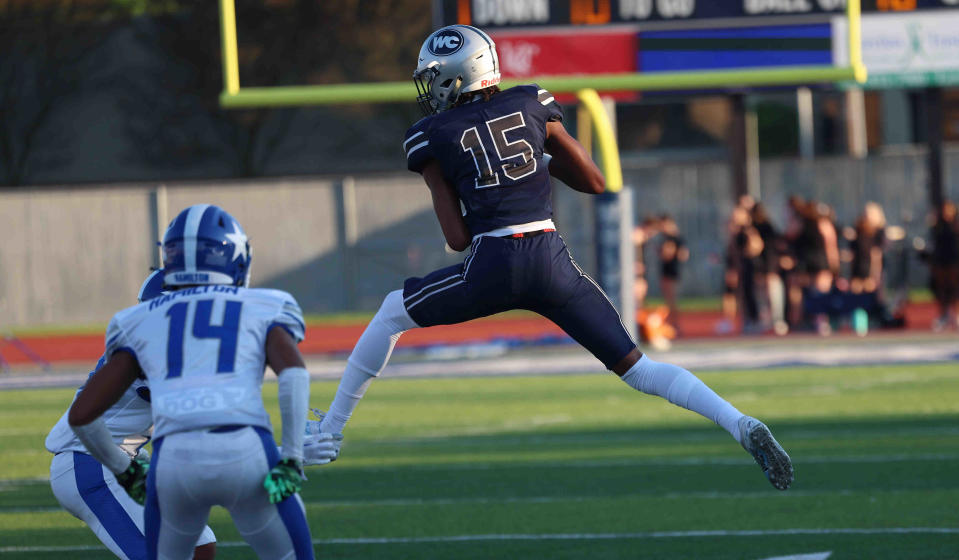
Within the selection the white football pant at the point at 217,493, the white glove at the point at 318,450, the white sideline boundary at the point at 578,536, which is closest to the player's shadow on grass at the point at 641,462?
the white sideline boundary at the point at 578,536

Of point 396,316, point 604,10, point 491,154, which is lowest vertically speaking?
point 396,316

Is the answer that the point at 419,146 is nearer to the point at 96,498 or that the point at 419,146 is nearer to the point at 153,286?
the point at 153,286

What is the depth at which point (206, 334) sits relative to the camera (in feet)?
14.0

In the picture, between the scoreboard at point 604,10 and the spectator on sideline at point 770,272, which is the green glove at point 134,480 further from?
the spectator on sideline at point 770,272

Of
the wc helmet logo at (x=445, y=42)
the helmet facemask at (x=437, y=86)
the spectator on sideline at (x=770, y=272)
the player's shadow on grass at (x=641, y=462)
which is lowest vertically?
the player's shadow on grass at (x=641, y=462)

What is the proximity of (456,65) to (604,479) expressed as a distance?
3.91 meters

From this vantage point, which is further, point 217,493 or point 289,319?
point 289,319

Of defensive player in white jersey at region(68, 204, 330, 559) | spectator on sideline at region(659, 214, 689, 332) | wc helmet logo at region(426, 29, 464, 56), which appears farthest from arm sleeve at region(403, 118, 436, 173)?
spectator on sideline at region(659, 214, 689, 332)

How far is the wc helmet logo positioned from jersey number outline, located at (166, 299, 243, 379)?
67.5 inches

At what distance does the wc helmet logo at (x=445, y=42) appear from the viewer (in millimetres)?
5629

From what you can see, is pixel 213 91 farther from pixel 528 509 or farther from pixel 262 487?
pixel 262 487

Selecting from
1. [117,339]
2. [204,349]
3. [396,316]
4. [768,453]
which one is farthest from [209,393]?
[768,453]

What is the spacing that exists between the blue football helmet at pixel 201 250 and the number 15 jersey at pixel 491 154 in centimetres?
126

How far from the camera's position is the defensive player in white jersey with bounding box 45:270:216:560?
17.4 feet
